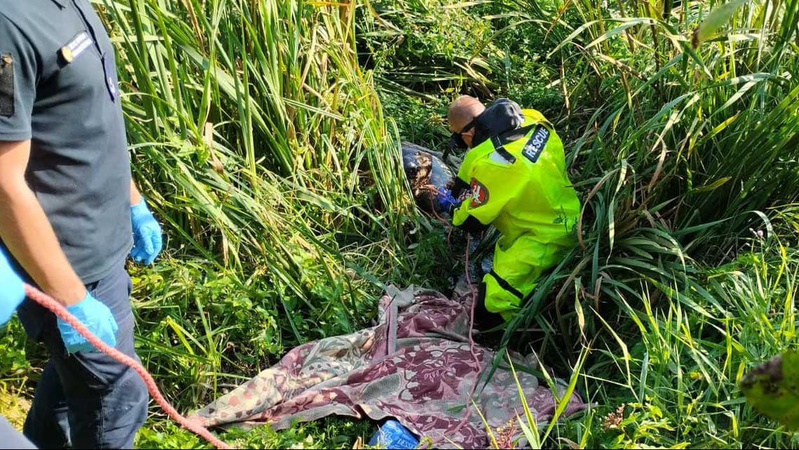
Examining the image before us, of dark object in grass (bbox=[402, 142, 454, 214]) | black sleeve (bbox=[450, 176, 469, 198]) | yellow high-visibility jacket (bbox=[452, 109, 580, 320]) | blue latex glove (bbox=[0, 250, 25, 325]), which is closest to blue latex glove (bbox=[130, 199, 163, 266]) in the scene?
blue latex glove (bbox=[0, 250, 25, 325])

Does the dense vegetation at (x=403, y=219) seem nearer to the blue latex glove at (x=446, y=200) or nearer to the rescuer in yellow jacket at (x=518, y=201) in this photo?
the rescuer in yellow jacket at (x=518, y=201)

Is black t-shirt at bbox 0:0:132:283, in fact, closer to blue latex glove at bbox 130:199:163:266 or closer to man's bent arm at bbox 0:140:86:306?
man's bent arm at bbox 0:140:86:306

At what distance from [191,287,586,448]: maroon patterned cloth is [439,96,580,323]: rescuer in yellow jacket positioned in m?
0.27

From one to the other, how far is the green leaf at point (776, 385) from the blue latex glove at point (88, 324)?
148 centimetres

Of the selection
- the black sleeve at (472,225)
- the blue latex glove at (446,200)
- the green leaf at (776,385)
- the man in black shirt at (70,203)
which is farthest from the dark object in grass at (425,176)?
the green leaf at (776,385)

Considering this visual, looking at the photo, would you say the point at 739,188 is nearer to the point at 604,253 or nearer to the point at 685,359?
the point at 604,253

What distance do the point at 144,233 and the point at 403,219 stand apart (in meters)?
1.43

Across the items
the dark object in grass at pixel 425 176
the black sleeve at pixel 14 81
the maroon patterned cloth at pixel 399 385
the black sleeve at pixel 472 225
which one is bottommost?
the maroon patterned cloth at pixel 399 385

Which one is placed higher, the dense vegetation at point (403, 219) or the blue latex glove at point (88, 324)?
the blue latex glove at point (88, 324)

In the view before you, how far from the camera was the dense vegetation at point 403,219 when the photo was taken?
7.53ft

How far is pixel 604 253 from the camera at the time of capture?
279 centimetres

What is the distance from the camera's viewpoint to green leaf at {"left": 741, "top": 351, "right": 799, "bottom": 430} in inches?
49.3

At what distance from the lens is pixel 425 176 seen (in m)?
3.75

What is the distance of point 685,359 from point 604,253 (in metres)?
0.57
